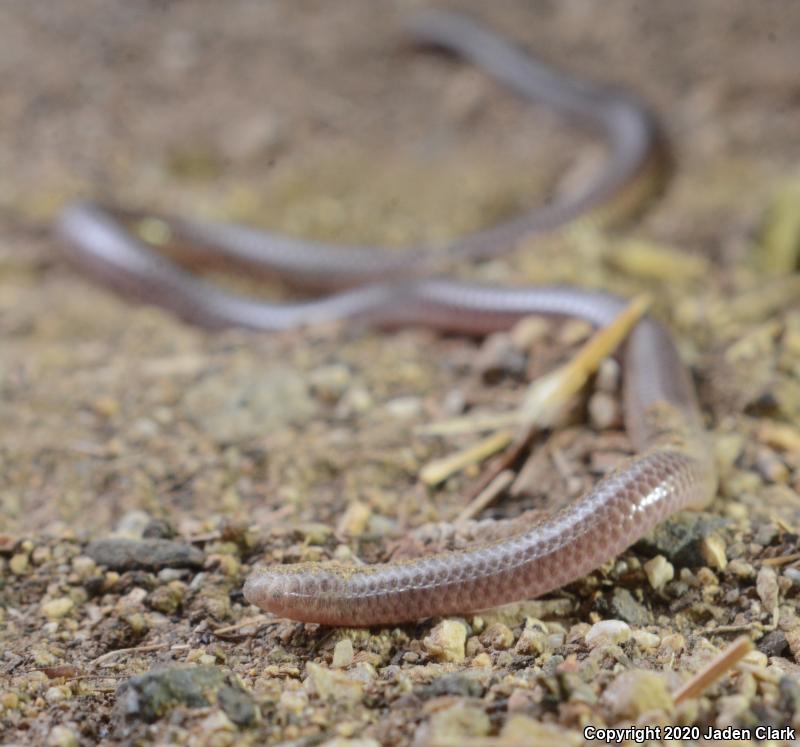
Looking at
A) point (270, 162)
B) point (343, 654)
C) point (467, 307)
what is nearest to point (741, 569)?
point (343, 654)

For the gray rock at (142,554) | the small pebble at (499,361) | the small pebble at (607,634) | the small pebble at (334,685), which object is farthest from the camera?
the small pebble at (499,361)

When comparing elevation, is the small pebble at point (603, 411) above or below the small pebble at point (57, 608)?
above

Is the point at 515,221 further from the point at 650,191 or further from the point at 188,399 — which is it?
the point at 188,399

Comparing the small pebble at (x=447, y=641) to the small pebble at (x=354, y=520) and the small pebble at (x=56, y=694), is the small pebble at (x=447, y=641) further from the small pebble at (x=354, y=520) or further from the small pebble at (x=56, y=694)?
the small pebble at (x=56, y=694)

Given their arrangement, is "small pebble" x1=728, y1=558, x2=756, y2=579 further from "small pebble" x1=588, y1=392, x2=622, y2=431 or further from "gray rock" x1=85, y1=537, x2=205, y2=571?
"gray rock" x1=85, y1=537, x2=205, y2=571

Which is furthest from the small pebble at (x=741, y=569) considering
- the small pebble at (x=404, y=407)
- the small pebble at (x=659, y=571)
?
the small pebble at (x=404, y=407)

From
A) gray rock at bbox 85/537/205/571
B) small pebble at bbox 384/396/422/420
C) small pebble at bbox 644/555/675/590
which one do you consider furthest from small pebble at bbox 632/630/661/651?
small pebble at bbox 384/396/422/420

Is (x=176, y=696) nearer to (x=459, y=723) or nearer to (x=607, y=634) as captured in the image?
(x=459, y=723)
